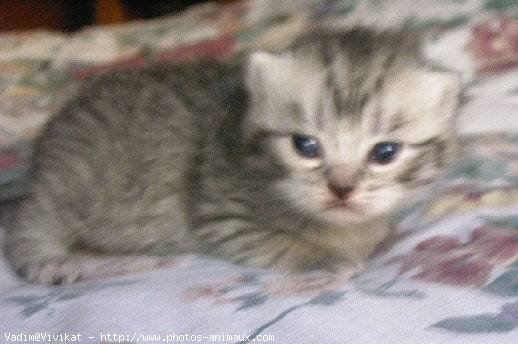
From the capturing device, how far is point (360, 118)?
3.17 feet

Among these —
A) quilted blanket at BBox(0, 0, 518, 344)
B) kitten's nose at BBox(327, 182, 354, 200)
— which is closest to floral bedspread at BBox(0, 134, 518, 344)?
quilted blanket at BBox(0, 0, 518, 344)

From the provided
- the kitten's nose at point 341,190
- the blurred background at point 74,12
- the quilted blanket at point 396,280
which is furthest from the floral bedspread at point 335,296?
the blurred background at point 74,12

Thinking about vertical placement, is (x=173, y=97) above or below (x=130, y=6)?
below

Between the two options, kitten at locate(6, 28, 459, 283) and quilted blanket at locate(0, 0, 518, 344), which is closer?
quilted blanket at locate(0, 0, 518, 344)

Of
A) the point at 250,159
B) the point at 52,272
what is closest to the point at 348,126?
the point at 250,159

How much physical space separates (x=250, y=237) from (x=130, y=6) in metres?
2.49

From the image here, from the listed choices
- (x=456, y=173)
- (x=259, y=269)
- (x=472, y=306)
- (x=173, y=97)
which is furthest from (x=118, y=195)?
(x=472, y=306)

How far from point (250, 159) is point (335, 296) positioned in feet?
1.11

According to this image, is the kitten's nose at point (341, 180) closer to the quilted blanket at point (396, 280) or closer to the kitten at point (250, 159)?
the kitten at point (250, 159)

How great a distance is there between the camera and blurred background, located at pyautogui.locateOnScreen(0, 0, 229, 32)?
3.19 meters

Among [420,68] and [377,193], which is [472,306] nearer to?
[377,193]

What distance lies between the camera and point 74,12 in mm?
3432

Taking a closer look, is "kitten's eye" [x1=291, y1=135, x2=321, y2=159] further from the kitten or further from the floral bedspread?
the floral bedspread

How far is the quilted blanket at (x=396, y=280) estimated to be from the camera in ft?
2.37
